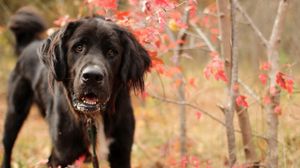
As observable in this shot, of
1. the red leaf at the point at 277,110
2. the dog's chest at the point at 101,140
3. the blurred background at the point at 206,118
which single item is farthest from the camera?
the blurred background at the point at 206,118

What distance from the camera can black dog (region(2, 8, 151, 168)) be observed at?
163 inches

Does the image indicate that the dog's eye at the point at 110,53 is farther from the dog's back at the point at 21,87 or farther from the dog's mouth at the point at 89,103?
the dog's back at the point at 21,87

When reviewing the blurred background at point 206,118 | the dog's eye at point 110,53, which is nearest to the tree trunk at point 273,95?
the blurred background at point 206,118

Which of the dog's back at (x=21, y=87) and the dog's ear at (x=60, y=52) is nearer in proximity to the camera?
the dog's ear at (x=60, y=52)

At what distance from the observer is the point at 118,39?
4.46 m

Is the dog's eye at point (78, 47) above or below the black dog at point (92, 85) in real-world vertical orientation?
above

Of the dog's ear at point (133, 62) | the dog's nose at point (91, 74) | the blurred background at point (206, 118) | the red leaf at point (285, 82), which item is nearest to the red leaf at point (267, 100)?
the blurred background at point (206, 118)

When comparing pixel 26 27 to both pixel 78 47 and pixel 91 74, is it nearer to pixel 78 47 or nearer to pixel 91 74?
pixel 78 47

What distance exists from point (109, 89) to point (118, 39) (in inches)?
19.7

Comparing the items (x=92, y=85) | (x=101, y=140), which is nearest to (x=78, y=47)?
(x=92, y=85)

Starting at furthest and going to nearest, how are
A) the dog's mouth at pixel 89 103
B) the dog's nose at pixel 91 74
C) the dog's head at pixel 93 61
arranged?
the dog's mouth at pixel 89 103
the dog's head at pixel 93 61
the dog's nose at pixel 91 74

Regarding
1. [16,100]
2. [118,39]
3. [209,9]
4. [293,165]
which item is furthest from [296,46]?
[16,100]

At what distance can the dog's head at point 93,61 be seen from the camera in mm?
4047

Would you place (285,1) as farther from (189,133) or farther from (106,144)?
(189,133)
